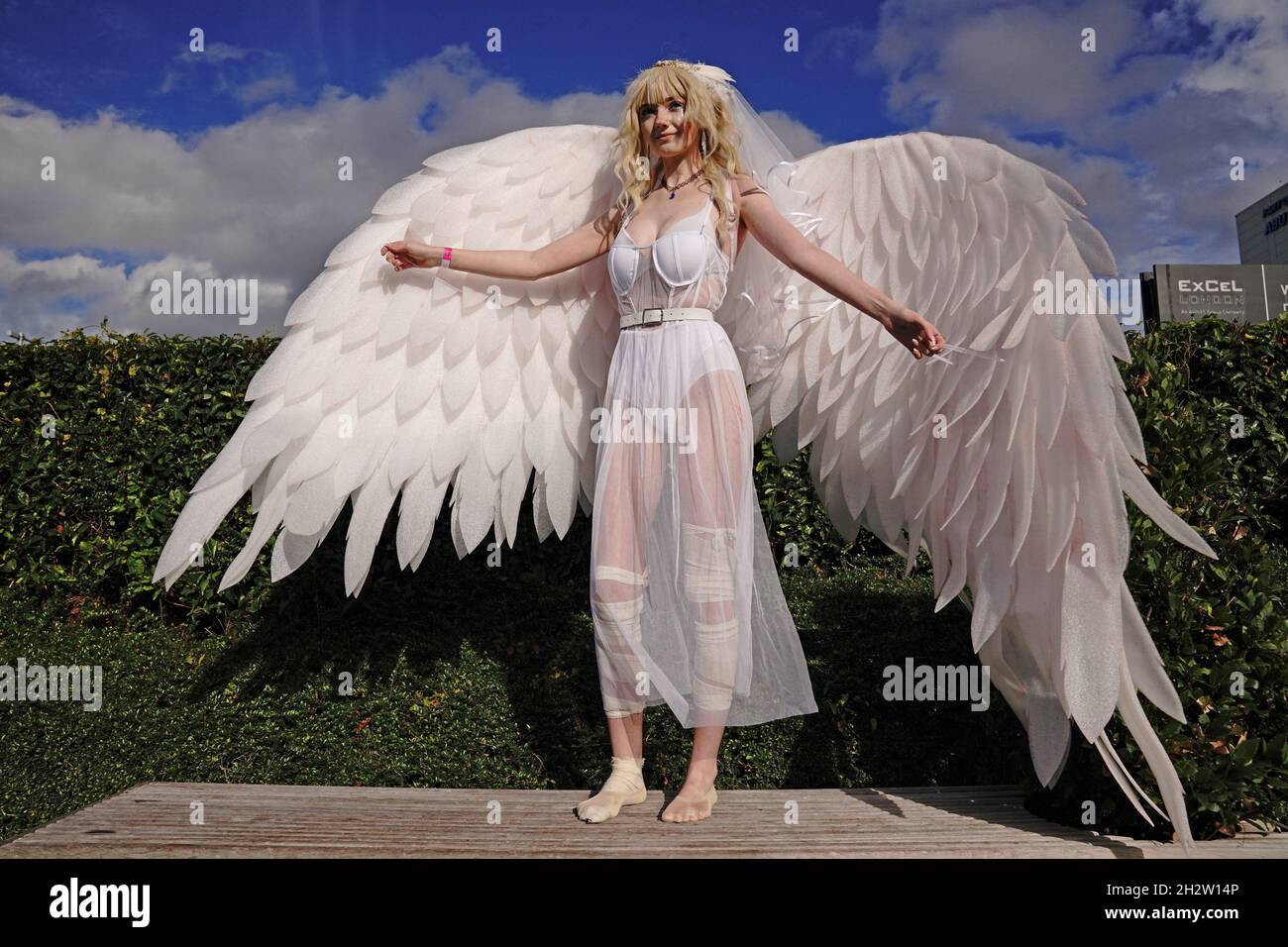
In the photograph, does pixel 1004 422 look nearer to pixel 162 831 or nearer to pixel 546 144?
pixel 546 144

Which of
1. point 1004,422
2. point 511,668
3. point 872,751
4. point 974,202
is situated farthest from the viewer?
point 511,668

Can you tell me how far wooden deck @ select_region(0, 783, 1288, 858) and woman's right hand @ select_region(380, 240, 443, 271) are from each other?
1.77m

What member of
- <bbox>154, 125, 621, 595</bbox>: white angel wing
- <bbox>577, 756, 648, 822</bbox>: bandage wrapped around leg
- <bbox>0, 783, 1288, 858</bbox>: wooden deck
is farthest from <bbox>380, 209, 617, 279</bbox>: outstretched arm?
<bbox>0, 783, 1288, 858</bbox>: wooden deck

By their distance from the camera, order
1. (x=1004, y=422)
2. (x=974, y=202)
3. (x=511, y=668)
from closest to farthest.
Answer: (x=1004, y=422) → (x=974, y=202) → (x=511, y=668)

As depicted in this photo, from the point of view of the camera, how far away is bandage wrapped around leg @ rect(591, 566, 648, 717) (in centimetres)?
277

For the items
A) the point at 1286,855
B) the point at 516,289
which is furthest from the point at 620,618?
the point at 1286,855

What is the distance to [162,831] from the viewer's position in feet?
8.81

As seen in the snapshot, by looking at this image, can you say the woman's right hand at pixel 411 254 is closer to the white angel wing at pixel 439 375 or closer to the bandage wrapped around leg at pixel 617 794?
the white angel wing at pixel 439 375

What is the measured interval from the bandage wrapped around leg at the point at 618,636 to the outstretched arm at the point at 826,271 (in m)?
1.03

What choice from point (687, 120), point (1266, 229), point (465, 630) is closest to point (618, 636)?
point (687, 120)

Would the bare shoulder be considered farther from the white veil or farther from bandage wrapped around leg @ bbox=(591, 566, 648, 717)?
bandage wrapped around leg @ bbox=(591, 566, 648, 717)

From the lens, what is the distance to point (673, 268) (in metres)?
2.80

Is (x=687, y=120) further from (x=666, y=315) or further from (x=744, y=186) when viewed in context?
(x=666, y=315)

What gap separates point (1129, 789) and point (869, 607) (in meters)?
2.49
